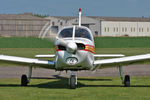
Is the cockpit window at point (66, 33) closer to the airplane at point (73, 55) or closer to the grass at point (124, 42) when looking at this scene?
the airplane at point (73, 55)

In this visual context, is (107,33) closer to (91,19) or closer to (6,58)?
(91,19)

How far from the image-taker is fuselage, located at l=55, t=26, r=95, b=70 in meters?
11.7

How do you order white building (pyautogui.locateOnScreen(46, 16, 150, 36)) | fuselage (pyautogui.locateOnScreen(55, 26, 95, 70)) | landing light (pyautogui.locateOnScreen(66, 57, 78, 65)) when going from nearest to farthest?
fuselage (pyautogui.locateOnScreen(55, 26, 95, 70)), landing light (pyautogui.locateOnScreen(66, 57, 78, 65)), white building (pyautogui.locateOnScreen(46, 16, 150, 36))

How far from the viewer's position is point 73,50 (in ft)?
37.4

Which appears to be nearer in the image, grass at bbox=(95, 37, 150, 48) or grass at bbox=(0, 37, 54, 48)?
grass at bbox=(0, 37, 54, 48)

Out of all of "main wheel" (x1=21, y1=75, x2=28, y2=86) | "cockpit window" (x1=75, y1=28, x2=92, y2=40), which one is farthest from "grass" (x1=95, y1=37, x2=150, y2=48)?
"cockpit window" (x1=75, y1=28, x2=92, y2=40)

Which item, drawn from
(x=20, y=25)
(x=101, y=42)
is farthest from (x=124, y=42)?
(x=20, y=25)

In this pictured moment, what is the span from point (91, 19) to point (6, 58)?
8639cm

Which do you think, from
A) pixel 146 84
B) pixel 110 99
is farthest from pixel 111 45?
pixel 110 99

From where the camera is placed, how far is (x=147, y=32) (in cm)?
10231

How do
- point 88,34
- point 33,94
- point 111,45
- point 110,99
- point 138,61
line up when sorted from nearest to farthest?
point 110,99 < point 33,94 < point 88,34 < point 138,61 < point 111,45

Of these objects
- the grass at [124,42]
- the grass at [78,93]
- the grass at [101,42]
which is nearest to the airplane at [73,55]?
the grass at [78,93]

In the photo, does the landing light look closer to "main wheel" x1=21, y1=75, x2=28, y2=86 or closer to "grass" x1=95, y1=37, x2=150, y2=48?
"main wheel" x1=21, y1=75, x2=28, y2=86

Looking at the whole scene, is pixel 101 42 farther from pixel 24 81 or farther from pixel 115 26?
pixel 115 26
